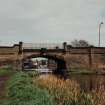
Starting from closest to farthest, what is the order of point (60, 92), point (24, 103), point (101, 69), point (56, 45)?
1. point (24, 103)
2. point (60, 92)
3. point (101, 69)
4. point (56, 45)

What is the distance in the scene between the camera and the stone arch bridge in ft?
274

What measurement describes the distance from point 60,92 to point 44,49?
2552 inches

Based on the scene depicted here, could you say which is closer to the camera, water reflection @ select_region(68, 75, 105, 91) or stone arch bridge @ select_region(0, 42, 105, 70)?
water reflection @ select_region(68, 75, 105, 91)

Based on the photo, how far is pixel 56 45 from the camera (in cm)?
8969

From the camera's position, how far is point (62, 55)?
86.1 m

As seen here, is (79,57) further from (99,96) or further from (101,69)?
(99,96)

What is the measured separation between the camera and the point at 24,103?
1431cm

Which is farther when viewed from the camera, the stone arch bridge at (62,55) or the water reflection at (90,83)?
the stone arch bridge at (62,55)

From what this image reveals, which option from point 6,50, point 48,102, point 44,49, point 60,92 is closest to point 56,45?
point 44,49

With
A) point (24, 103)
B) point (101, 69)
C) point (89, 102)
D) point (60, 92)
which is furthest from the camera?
point (101, 69)

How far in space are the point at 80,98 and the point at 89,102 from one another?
1030mm

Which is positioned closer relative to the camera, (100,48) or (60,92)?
(60,92)

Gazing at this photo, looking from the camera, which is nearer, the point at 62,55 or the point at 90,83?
the point at 90,83

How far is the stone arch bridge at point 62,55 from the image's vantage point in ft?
274
